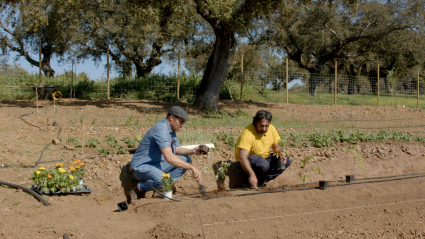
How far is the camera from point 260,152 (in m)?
5.57

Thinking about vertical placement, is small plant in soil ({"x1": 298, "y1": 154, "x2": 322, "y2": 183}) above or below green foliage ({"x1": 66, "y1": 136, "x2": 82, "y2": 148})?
below

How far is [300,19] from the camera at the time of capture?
24.2m

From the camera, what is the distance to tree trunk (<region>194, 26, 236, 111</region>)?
1249cm

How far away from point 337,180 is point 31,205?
4.46 meters

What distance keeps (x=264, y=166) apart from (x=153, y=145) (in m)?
1.62

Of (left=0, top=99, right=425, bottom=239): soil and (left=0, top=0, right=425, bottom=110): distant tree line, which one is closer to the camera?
(left=0, top=99, right=425, bottom=239): soil

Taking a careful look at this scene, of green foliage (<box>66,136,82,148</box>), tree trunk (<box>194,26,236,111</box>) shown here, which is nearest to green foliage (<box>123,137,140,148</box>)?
green foliage (<box>66,136,82,148</box>)

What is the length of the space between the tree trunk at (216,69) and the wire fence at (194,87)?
7.91ft

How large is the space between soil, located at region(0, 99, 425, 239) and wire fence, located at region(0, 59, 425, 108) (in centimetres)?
672

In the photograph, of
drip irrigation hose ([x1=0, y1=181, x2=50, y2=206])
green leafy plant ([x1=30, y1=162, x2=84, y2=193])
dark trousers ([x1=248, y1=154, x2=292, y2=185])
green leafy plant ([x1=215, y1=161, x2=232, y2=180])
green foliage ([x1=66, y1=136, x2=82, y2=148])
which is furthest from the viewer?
green foliage ([x1=66, y1=136, x2=82, y2=148])

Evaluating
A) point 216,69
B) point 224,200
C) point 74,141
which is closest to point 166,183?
point 224,200

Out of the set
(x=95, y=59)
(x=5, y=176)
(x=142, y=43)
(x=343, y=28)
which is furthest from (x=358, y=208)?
(x=343, y=28)

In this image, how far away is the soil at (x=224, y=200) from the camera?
386cm

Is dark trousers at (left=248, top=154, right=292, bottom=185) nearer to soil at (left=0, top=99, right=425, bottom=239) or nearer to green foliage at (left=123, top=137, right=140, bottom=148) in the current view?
soil at (left=0, top=99, right=425, bottom=239)
